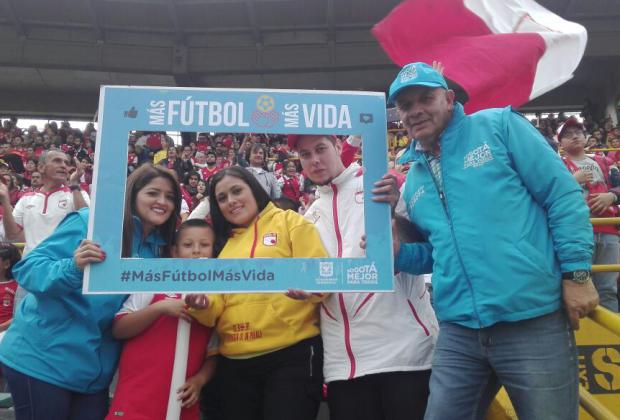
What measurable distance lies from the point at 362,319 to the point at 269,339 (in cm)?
43

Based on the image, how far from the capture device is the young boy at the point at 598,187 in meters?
4.49

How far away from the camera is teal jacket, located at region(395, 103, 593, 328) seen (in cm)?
177

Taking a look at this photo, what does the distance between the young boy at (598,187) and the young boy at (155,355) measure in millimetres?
3530

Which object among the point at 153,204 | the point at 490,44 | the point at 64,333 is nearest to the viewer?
the point at 64,333

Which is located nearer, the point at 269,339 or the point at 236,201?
the point at 269,339

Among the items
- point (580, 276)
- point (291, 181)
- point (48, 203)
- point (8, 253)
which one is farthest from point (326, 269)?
point (291, 181)

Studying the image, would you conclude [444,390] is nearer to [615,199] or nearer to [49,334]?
[49,334]

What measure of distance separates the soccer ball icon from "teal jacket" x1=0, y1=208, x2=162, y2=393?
872mm

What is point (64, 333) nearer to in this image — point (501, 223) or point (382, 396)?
point (382, 396)

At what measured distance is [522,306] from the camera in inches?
69.5

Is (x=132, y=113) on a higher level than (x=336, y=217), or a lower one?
higher

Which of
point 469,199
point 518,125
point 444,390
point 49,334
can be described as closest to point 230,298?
point 49,334

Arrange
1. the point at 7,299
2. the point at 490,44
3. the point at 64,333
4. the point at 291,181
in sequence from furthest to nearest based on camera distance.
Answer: the point at 291,181
the point at 7,299
the point at 490,44
the point at 64,333

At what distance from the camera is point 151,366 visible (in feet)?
6.88
